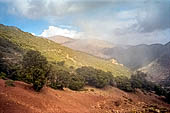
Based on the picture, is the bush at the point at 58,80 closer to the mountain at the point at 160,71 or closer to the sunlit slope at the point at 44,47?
the sunlit slope at the point at 44,47

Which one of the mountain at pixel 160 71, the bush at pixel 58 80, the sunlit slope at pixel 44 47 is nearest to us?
the bush at pixel 58 80

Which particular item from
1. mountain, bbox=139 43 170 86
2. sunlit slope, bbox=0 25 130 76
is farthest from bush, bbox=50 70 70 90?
mountain, bbox=139 43 170 86

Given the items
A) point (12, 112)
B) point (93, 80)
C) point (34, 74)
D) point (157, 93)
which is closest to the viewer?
point (12, 112)

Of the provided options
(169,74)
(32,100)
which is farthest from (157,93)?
(169,74)

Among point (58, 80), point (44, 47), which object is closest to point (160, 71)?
point (44, 47)

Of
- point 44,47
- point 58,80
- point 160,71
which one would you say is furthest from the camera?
point 160,71

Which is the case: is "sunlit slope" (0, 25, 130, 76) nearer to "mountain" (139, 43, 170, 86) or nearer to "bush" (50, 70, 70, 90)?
"bush" (50, 70, 70, 90)

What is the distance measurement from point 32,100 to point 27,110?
2667 millimetres

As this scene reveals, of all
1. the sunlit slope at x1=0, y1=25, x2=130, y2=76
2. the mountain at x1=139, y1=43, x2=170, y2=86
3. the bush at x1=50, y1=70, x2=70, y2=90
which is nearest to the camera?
the bush at x1=50, y1=70, x2=70, y2=90

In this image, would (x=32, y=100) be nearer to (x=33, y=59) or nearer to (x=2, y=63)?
(x=33, y=59)

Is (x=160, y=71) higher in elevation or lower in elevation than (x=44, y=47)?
lower

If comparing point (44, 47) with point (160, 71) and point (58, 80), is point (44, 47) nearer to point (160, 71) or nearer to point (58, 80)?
point (58, 80)

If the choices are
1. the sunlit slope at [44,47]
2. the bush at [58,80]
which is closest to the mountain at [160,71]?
the sunlit slope at [44,47]

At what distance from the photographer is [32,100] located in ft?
53.3
